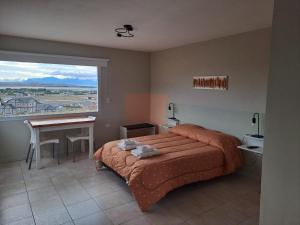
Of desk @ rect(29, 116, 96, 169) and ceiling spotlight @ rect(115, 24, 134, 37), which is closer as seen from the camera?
ceiling spotlight @ rect(115, 24, 134, 37)

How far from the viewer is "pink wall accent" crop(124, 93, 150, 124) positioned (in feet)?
18.1

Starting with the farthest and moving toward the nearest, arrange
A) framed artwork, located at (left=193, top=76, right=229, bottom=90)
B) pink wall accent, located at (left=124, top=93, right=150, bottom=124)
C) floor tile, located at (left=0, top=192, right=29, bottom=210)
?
pink wall accent, located at (left=124, top=93, right=150, bottom=124)
framed artwork, located at (left=193, top=76, right=229, bottom=90)
floor tile, located at (left=0, top=192, right=29, bottom=210)

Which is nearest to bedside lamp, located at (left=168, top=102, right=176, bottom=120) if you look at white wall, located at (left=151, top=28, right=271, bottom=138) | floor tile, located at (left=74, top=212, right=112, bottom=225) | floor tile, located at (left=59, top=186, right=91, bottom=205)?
white wall, located at (left=151, top=28, right=271, bottom=138)

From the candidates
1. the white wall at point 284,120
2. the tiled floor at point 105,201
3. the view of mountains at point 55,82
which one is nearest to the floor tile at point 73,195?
the tiled floor at point 105,201

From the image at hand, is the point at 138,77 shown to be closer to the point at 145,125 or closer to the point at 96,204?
the point at 145,125

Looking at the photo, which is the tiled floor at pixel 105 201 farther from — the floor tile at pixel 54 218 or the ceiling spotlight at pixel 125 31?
the ceiling spotlight at pixel 125 31

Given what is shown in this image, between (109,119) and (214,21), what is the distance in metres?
3.26

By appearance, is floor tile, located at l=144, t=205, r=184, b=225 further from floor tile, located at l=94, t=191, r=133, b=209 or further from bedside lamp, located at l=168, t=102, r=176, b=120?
bedside lamp, located at l=168, t=102, r=176, b=120

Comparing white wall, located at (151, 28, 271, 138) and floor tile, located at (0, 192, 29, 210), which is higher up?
white wall, located at (151, 28, 271, 138)

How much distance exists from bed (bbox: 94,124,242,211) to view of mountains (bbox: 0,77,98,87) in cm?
191

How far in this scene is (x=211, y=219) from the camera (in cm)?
247

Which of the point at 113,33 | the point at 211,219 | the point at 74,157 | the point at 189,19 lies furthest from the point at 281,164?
the point at 74,157

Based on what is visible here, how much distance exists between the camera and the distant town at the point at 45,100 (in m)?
4.16

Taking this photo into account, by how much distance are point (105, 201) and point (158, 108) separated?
3.13m
